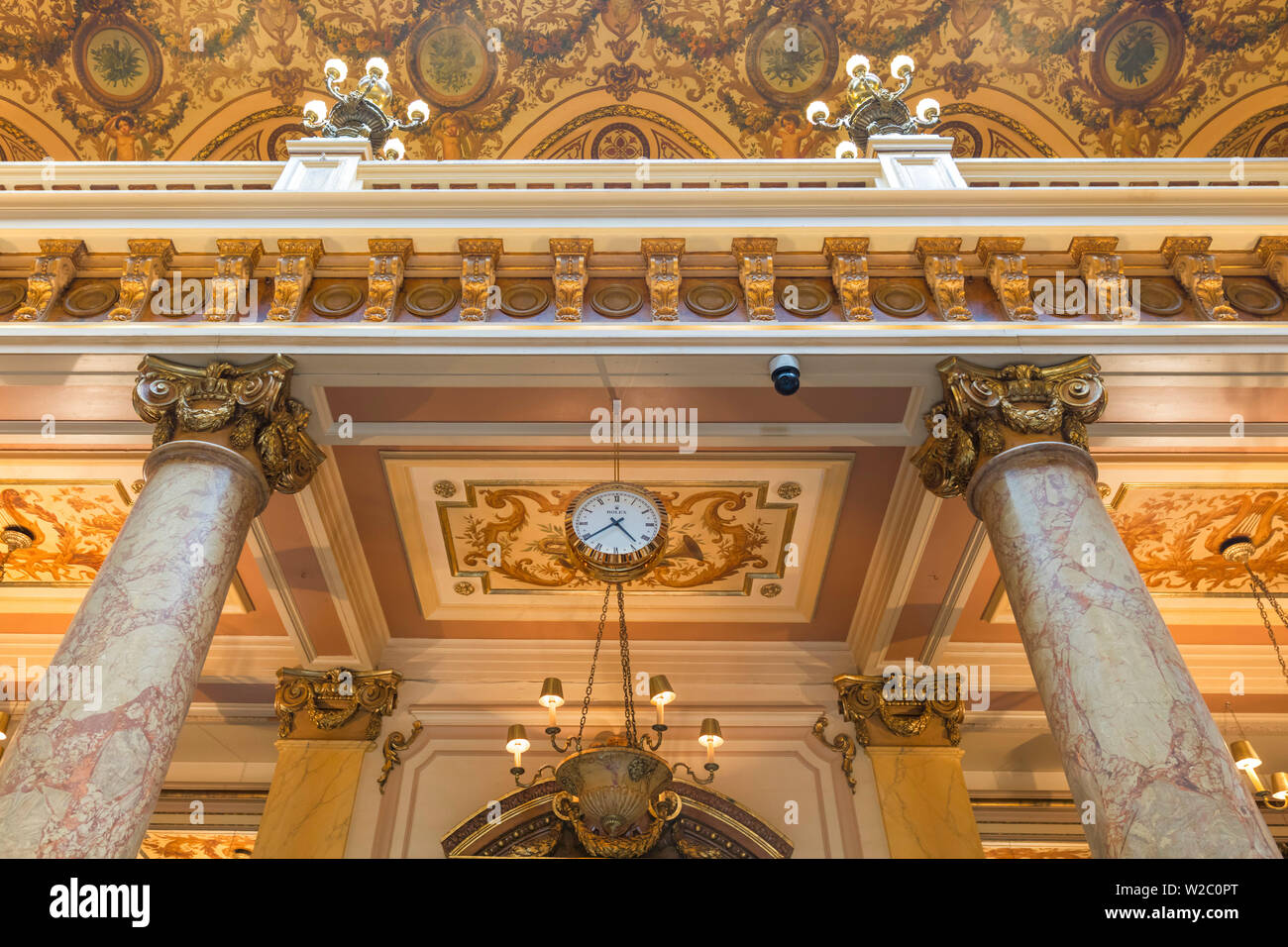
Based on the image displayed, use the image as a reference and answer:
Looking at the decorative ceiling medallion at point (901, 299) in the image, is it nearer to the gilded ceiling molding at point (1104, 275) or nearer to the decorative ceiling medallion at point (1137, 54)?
the gilded ceiling molding at point (1104, 275)

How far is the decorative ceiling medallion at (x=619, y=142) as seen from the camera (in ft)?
33.2

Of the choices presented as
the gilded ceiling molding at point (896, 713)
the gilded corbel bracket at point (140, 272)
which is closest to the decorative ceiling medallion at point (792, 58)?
the gilded ceiling molding at point (896, 713)

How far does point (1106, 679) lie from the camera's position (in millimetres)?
4098

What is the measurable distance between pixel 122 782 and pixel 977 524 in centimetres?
544

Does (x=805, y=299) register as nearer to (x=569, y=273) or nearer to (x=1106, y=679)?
(x=569, y=273)

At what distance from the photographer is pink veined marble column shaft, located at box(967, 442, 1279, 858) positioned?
369 cm

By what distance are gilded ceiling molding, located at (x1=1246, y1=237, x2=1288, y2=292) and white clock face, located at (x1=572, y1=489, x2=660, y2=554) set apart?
13.2 feet

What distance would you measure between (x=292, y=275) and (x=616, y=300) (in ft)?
6.40

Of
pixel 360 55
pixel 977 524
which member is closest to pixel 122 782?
pixel 977 524

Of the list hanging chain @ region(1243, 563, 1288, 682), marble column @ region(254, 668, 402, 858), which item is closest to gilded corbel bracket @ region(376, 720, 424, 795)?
marble column @ region(254, 668, 402, 858)

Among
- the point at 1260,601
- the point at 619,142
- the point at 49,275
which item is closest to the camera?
the point at 49,275

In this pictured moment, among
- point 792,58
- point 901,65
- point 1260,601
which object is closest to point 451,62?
point 792,58

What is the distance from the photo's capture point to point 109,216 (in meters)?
5.81

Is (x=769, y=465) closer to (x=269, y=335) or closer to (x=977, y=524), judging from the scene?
(x=977, y=524)
